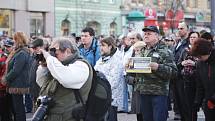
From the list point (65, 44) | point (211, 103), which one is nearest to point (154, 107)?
point (211, 103)

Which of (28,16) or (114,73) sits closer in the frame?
(114,73)

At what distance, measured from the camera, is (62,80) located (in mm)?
5637

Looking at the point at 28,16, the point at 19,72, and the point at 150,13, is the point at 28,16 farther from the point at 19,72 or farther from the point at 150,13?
the point at 19,72

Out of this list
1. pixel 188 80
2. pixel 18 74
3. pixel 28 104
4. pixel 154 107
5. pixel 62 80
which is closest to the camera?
pixel 62 80

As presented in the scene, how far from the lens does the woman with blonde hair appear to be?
10.0 m

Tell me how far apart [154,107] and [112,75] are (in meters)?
1.26

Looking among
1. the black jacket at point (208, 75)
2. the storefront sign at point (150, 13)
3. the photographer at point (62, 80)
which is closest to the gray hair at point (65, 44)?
the photographer at point (62, 80)

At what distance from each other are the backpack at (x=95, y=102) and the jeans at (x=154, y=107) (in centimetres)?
231

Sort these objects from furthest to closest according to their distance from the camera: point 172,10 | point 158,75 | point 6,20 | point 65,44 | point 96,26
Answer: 1. point 172,10
2. point 96,26
3. point 6,20
4. point 158,75
5. point 65,44

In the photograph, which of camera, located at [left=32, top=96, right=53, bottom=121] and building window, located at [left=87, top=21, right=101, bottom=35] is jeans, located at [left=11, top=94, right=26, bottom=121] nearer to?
camera, located at [left=32, top=96, right=53, bottom=121]

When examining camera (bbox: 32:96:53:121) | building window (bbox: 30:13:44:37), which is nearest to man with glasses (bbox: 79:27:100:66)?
camera (bbox: 32:96:53:121)

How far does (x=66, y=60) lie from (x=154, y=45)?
2730 millimetres

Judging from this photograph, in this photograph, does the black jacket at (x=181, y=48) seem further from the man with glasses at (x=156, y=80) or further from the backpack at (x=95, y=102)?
the backpack at (x=95, y=102)

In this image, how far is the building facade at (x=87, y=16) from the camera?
40844 mm
